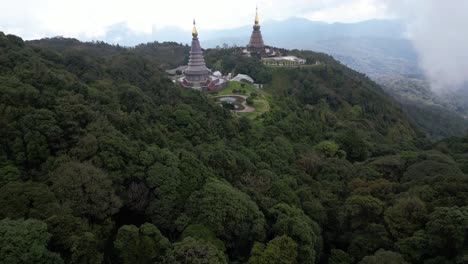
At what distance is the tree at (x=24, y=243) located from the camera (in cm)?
1312

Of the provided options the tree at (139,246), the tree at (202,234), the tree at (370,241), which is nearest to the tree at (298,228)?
the tree at (370,241)

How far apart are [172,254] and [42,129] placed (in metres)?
9.37

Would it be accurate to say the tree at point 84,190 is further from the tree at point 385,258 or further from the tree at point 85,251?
the tree at point 385,258

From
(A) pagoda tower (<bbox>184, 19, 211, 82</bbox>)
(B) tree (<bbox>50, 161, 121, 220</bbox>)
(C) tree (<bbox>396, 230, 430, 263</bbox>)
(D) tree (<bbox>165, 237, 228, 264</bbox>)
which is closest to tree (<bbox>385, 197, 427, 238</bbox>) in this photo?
(C) tree (<bbox>396, 230, 430, 263</bbox>)

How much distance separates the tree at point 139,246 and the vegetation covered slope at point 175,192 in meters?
0.05

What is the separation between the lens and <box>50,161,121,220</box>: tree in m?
16.7

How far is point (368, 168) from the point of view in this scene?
28609 mm

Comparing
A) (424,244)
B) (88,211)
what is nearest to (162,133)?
(88,211)

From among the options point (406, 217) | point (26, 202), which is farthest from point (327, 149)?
point (26, 202)

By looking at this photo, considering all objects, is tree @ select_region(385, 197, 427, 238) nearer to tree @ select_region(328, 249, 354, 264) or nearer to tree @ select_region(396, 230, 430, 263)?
tree @ select_region(396, 230, 430, 263)

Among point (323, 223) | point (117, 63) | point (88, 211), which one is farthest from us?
point (117, 63)

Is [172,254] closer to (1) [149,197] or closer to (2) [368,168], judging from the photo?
(1) [149,197]

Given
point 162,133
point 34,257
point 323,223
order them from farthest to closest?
point 162,133 → point 323,223 → point 34,257

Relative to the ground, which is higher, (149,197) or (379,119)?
(149,197)
